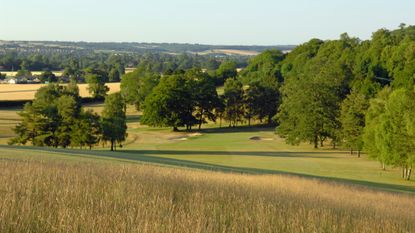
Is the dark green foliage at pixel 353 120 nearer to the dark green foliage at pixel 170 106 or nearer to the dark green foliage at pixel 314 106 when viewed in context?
the dark green foliage at pixel 314 106

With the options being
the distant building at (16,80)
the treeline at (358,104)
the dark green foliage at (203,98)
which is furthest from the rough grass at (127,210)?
the distant building at (16,80)

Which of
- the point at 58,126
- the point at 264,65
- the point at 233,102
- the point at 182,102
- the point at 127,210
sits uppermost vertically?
the point at 127,210

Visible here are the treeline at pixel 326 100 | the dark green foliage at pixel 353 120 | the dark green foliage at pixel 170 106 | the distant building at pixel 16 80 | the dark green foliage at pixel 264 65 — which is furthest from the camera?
the distant building at pixel 16 80

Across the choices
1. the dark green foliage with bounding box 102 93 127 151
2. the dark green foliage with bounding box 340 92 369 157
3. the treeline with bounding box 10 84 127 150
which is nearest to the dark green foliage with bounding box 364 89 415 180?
the dark green foliage with bounding box 340 92 369 157

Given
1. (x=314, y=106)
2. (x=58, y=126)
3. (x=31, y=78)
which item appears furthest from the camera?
(x=31, y=78)

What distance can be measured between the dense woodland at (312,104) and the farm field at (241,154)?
6.51ft

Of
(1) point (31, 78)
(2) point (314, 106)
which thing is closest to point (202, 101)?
(2) point (314, 106)

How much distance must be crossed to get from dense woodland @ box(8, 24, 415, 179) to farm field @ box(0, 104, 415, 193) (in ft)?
6.51

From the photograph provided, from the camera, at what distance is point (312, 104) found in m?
72.6

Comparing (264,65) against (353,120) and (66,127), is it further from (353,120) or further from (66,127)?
(66,127)

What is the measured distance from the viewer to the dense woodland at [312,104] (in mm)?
47281

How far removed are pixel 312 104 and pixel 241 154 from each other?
2127 cm

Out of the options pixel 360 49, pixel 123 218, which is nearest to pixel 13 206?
pixel 123 218

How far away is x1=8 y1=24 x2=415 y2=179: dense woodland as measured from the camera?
47.3 m
